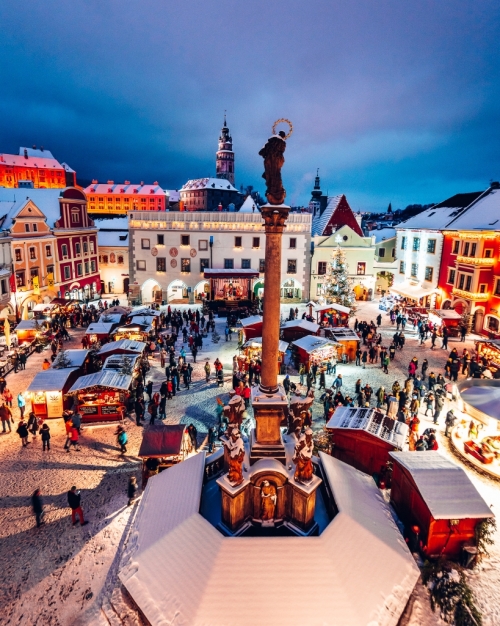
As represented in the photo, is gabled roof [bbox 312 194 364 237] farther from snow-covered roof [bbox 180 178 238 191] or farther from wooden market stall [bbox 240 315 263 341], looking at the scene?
snow-covered roof [bbox 180 178 238 191]

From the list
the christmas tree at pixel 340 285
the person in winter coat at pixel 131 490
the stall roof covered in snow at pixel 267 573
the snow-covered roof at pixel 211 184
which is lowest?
the person in winter coat at pixel 131 490

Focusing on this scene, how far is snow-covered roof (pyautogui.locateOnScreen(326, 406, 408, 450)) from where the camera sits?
12867 millimetres

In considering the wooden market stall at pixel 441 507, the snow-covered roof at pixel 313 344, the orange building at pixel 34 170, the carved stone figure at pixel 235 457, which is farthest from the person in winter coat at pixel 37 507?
the orange building at pixel 34 170

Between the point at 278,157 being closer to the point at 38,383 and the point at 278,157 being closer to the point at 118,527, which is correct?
the point at 118,527

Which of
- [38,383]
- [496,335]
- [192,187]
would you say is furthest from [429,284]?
[192,187]

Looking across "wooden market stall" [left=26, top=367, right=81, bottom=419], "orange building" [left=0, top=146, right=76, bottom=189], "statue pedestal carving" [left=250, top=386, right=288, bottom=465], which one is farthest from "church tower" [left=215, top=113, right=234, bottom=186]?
"statue pedestal carving" [left=250, top=386, right=288, bottom=465]

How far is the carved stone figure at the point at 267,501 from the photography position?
941 cm

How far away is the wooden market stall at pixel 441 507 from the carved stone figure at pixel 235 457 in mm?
4629

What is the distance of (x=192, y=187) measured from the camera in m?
86.9

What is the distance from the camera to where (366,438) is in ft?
42.7

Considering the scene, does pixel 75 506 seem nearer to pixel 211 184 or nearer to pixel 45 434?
pixel 45 434

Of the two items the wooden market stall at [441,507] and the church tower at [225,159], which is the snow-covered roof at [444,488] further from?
the church tower at [225,159]

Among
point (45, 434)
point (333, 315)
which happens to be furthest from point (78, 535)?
point (333, 315)

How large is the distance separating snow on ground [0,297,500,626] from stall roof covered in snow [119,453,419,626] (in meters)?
0.96
